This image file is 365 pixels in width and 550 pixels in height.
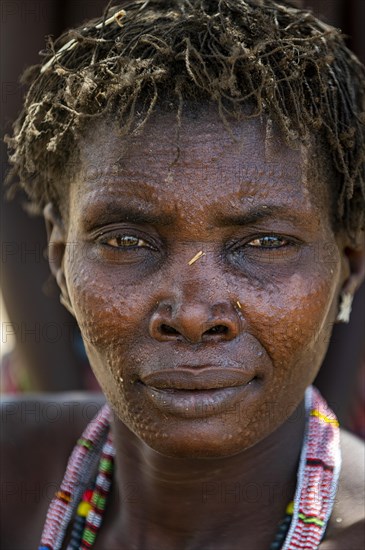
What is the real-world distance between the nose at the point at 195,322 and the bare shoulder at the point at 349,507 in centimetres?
59

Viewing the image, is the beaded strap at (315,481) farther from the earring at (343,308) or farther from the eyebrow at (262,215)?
the eyebrow at (262,215)

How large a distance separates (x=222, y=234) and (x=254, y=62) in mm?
413

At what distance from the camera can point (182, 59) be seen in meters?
2.29

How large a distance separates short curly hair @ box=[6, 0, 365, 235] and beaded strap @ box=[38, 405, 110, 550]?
737mm

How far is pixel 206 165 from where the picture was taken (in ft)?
7.34

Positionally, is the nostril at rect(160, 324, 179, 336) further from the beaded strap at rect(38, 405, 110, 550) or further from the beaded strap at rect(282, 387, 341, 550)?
the beaded strap at rect(38, 405, 110, 550)

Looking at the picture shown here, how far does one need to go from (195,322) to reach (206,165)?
38 centimetres

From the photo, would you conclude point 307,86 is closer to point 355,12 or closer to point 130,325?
point 130,325

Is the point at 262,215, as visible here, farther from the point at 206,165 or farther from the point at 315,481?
the point at 315,481

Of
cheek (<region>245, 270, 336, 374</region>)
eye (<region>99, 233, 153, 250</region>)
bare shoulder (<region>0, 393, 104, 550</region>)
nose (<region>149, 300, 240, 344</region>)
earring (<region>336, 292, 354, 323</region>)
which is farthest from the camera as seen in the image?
bare shoulder (<region>0, 393, 104, 550</region>)

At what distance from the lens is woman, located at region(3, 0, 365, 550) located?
2.22 meters

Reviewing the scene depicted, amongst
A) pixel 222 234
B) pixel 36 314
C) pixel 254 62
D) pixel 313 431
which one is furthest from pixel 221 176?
pixel 36 314

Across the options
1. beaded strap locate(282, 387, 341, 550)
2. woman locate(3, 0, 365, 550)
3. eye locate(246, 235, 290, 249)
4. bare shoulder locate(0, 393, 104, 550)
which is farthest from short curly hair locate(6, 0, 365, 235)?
bare shoulder locate(0, 393, 104, 550)

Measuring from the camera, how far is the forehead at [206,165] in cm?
224
